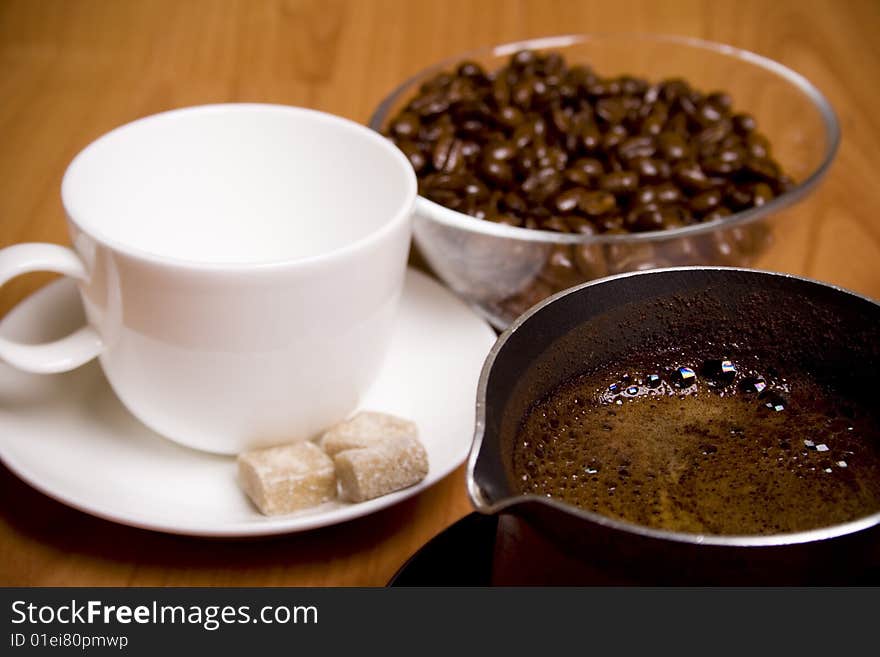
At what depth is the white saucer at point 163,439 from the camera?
2.76 feet

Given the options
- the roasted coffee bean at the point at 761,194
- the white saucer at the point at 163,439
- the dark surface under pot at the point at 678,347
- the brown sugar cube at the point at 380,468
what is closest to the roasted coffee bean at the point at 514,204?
the white saucer at the point at 163,439

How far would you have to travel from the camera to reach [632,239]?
Result: 1.04 m

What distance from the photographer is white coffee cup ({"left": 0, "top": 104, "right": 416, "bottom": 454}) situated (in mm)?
866

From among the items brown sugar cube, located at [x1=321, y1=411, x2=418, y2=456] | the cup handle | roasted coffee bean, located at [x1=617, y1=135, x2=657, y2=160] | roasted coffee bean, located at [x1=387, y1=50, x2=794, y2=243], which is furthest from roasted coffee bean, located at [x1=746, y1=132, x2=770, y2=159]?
the cup handle

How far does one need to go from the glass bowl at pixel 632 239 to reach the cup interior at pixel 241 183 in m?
0.08

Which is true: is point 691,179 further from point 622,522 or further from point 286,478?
point 622,522

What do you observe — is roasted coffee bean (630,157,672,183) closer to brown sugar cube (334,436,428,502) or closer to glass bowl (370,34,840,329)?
glass bowl (370,34,840,329)

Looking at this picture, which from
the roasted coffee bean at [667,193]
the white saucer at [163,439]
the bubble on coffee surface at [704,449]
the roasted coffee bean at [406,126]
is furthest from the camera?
the roasted coffee bean at [406,126]

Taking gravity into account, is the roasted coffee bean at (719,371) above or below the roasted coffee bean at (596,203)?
above

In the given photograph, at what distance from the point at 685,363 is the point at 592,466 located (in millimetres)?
110

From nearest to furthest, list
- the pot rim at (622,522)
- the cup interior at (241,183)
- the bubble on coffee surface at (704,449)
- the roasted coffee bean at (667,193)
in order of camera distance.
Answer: the pot rim at (622,522)
the bubble on coffee surface at (704,449)
the cup interior at (241,183)
the roasted coffee bean at (667,193)

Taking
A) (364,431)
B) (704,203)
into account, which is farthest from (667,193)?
(364,431)

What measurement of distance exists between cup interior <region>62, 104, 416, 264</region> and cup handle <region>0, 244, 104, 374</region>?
0.10 m

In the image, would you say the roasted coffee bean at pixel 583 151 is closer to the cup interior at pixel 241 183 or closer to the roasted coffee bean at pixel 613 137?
the roasted coffee bean at pixel 613 137
